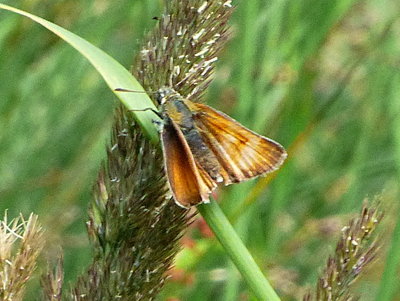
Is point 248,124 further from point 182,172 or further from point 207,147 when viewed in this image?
point 182,172

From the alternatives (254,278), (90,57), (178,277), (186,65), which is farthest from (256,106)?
(254,278)

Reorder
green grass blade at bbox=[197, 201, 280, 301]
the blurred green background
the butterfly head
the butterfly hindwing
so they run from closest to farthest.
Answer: green grass blade at bbox=[197, 201, 280, 301], the butterfly hindwing, the butterfly head, the blurred green background

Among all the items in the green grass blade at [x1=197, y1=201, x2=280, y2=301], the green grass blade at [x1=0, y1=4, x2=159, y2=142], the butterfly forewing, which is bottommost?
the green grass blade at [x1=197, y1=201, x2=280, y2=301]

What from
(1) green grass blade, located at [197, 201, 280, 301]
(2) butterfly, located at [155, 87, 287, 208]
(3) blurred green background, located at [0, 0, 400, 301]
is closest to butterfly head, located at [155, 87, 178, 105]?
(2) butterfly, located at [155, 87, 287, 208]

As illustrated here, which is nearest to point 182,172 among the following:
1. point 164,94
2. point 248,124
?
point 164,94

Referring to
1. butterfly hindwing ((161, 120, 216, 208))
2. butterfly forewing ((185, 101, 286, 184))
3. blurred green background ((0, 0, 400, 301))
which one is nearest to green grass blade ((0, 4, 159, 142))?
butterfly hindwing ((161, 120, 216, 208))

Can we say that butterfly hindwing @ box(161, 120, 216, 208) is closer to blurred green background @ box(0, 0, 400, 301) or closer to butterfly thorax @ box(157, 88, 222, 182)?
butterfly thorax @ box(157, 88, 222, 182)

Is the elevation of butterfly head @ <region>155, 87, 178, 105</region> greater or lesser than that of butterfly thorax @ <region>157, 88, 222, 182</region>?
greater

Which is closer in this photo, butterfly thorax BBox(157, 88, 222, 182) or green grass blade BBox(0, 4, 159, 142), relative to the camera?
green grass blade BBox(0, 4, 159, 142)

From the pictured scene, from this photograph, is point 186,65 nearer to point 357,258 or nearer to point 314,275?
point 357,258

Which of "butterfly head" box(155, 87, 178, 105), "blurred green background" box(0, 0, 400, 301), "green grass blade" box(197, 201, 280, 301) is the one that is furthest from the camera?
"blurred green background" box(0, 0, 400, 301)
